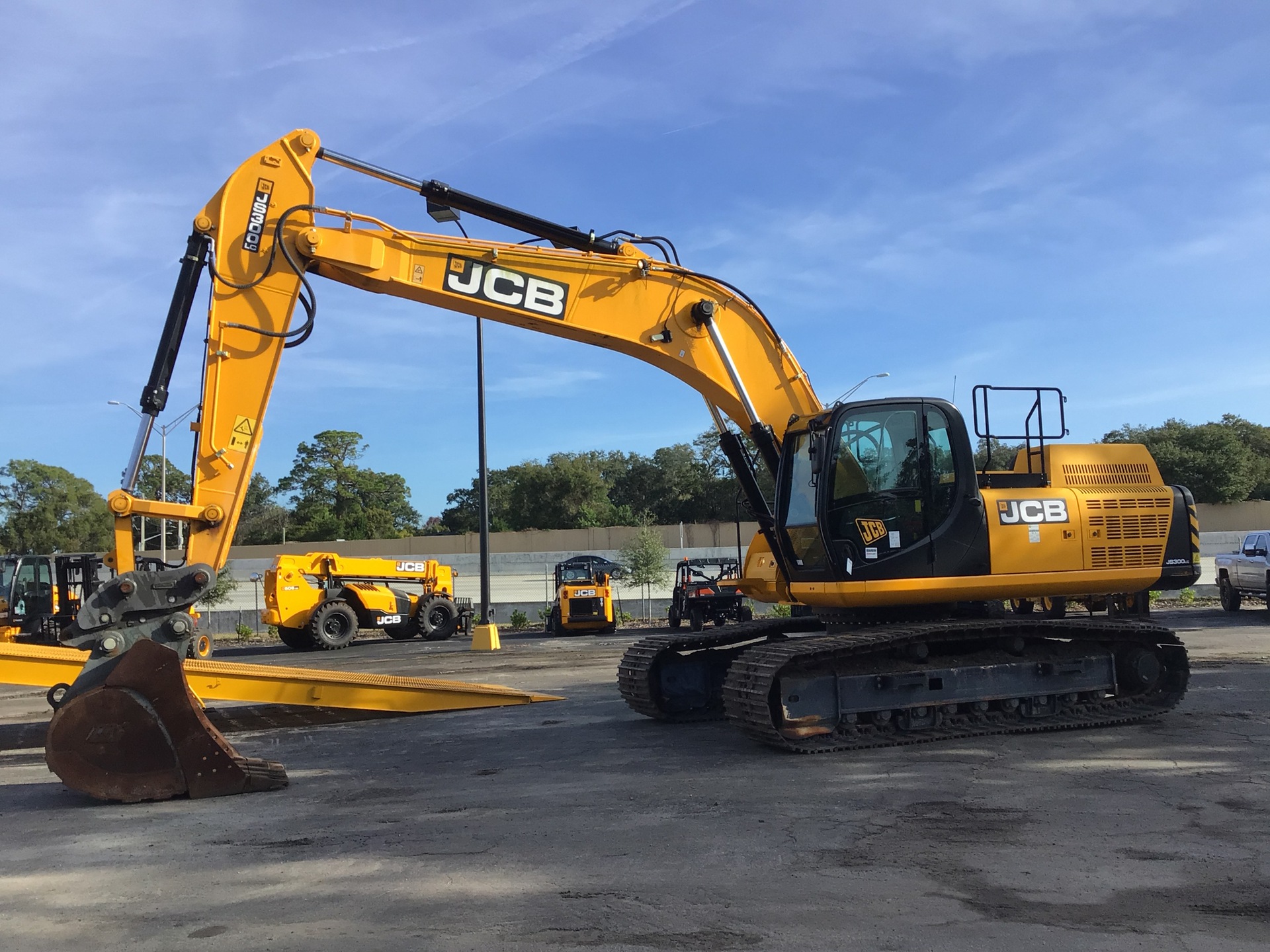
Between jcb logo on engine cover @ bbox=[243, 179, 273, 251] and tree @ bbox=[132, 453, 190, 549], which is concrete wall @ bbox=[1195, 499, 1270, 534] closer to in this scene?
tree @ bbox=[132, 453, 190, 549]

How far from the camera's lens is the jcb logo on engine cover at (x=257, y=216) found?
841cm

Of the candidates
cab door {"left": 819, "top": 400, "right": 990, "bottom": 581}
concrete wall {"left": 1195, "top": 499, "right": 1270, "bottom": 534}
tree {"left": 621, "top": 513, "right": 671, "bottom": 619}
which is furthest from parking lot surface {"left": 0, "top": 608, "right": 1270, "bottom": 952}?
concrete wall {"left": 1195, "top": 499, "right": 1270, "bottom": 534}

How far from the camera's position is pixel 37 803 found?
762cm

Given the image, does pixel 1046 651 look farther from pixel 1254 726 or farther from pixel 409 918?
pixel 409 918

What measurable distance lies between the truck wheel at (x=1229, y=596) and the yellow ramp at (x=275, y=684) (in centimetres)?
2130

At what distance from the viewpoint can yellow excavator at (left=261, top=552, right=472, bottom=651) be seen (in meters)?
24.0

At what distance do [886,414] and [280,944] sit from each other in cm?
648

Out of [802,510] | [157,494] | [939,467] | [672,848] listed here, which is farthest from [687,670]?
[157,494]

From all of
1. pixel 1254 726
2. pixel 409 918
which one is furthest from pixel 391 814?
pixel 1254 726

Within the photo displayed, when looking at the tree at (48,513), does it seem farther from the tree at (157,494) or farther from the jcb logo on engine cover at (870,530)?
the jcb logo on engine cover at (870,530)

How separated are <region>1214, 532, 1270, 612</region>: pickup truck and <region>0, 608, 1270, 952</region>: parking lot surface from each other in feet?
53.6

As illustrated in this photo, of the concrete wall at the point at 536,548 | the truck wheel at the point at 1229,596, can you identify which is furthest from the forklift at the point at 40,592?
the truck wheel at the point at 1229,596

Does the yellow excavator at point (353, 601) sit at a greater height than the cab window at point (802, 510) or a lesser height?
lesser

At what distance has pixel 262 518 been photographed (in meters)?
96.8
